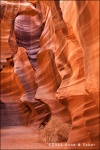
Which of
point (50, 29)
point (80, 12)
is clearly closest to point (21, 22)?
point (50, 29)

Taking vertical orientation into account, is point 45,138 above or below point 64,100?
below

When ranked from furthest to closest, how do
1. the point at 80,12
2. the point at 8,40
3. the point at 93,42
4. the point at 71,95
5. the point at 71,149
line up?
the point at 8,40 < the point at 71,95 < the point at 71,149 < the point at 80,12 < the point at 93,42

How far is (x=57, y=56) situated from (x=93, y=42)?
239 cm

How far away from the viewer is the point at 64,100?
467 centimetres

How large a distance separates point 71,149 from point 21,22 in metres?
8.22

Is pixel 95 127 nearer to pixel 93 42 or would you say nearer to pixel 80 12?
pixel 93 42

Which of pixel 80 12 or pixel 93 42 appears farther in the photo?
pixel 80 12

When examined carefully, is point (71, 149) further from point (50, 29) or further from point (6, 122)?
point (6, 122)

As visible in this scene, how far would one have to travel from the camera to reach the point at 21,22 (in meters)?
11.3

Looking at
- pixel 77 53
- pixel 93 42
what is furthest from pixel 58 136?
pixel 93 42

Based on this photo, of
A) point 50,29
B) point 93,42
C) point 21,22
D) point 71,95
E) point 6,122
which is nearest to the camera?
point 93,42

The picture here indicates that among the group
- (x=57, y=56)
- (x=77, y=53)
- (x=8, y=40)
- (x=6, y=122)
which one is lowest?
(x=6, y=122)

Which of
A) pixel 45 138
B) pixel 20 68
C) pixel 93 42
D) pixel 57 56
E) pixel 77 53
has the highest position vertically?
pixel 93 42

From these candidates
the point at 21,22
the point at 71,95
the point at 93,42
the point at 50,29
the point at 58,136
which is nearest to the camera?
the point at 93,42
